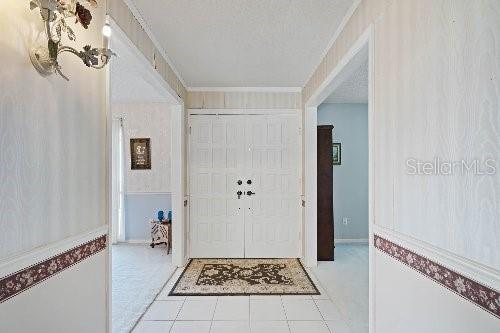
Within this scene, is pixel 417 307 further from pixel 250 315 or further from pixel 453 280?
pixel 250 315

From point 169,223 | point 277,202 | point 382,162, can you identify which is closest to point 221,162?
point 277,202

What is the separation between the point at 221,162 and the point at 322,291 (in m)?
2.29

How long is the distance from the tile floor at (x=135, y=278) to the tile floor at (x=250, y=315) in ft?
0.39

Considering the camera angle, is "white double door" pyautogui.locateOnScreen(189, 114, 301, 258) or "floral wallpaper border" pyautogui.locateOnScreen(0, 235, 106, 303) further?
"white double door" pyautogui.locateOnScreen(189, 114, 301, 258)

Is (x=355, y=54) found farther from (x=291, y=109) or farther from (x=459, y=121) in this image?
(x=291, y=109)

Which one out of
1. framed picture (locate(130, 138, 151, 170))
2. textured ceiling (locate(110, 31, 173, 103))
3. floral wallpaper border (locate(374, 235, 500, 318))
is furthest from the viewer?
framed picture (locate(130, 138, 151, 170))

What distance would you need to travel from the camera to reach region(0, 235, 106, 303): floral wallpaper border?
3.73 ft

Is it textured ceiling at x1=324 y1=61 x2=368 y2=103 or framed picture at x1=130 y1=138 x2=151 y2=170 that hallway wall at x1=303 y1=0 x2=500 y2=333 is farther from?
framed picture at x1=130 y1=138 x2=151 y2=170

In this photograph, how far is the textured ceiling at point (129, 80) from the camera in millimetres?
2309

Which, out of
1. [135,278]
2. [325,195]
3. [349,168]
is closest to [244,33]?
[325,195]

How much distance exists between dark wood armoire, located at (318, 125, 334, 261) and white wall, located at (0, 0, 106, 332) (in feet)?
10.8

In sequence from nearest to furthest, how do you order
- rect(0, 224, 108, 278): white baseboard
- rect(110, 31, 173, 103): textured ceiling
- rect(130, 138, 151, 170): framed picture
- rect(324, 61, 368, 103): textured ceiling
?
rect(0, 224, 108, 278): white baseboard
rect(110, 31, 173, 103): textured ceiling
rect(324, 61, 368, 103): textured ceiling
rect(130, 138, 151, 170): framed picture

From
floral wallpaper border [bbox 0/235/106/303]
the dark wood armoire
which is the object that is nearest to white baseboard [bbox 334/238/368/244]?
the dark wood armoire

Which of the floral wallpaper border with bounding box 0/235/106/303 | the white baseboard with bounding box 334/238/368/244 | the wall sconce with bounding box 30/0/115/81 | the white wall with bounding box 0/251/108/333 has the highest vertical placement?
the wall sconce with bounding box 30/0/115/81
